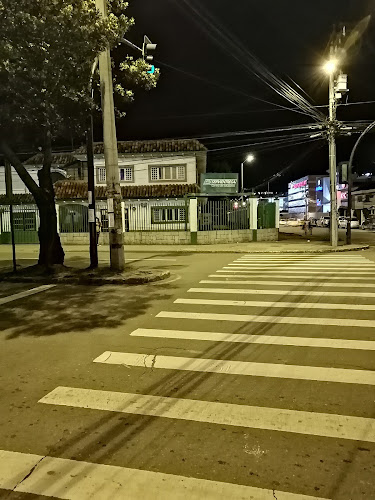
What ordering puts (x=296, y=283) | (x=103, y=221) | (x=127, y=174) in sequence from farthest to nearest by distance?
(x=127, y=174) < (x=103, y=221) < (x=296, y=283)

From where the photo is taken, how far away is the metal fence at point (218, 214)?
23625 mm

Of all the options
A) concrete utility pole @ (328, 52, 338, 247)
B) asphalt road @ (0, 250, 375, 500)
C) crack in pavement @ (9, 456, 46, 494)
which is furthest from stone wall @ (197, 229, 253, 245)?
crack in pavement @ (9, 456, 46, 494)

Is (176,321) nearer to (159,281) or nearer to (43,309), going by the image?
(43,309)

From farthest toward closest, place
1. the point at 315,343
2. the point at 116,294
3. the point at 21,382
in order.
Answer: the point at 116,294
the point at 315,343
the point at 21,382

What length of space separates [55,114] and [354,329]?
9383 mm

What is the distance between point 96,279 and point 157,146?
20823 millimetres

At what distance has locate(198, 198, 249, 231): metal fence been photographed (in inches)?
930

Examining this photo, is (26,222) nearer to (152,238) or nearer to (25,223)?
(25,223)

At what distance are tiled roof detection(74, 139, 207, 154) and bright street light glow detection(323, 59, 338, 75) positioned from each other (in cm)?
1219

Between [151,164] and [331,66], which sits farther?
[151,164]

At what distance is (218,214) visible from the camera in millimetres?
A: 23797

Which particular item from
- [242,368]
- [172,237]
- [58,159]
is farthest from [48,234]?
[58,159]

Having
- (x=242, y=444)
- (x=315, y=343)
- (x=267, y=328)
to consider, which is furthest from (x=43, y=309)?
(x=242, y=444)

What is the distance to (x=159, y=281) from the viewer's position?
1154 cm
